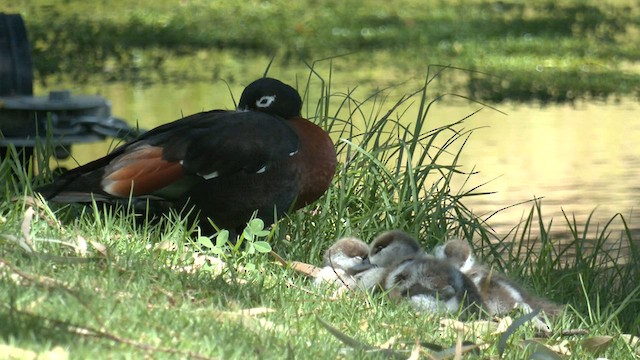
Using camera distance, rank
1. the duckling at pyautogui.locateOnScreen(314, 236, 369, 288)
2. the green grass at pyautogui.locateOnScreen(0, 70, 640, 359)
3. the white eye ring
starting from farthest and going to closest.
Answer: the white eye ring, the duckling at pyautogui.locateOnScreen(314, 236, 369, 288), the green grass at pyautogui.locateOnScreen(0, 70, 640, 359)

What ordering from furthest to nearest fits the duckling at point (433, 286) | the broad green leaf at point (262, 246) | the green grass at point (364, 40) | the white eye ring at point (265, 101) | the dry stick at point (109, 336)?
the green grass at point (364, 40) → the white eye ring at point (265, 101) → the broad green leaf at point (262, 246) → the duckling at point (433, 286) → the dry stick at point (109, 336)

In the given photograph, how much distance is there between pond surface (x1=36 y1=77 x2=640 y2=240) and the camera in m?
8.33

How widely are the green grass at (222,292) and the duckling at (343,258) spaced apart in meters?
0.11

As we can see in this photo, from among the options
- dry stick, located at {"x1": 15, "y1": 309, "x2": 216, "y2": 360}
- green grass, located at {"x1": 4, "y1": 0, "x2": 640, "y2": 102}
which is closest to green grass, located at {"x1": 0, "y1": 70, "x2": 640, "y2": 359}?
dry stick, located at {"x1": 15, "y1": 309, "x2": 216, "y2": 360}

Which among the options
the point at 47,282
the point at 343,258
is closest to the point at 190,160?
the point at 343,258

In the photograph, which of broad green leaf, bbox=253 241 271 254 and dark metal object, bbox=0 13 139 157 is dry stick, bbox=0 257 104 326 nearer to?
broad green leaf, bbox=253 241 271 254

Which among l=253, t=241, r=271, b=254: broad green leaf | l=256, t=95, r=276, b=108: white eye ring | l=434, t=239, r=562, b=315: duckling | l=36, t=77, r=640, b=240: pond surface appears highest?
l=256, t=95, r=276, b=108: white eye ring

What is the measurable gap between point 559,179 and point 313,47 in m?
6.79

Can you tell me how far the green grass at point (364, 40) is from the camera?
1359cm

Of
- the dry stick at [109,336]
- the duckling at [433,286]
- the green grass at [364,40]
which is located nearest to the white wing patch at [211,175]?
the duckling at [433,286]

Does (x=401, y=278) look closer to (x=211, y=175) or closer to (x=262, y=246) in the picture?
(x=262, y=246)

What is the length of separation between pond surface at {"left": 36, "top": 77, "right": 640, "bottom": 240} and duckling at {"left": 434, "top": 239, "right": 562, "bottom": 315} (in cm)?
176

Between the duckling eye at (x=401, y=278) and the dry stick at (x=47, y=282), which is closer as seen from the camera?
the dry stick at (x=47, y=282)

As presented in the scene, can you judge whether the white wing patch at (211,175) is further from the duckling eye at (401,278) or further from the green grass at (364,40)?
the green grass at (364,40)
